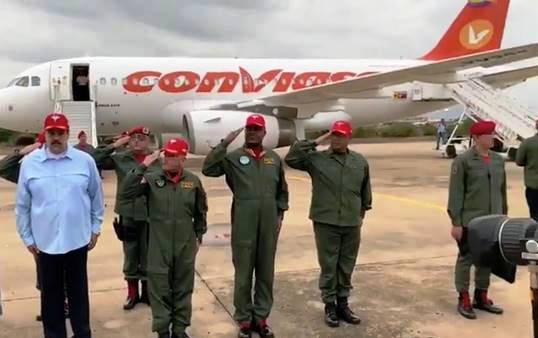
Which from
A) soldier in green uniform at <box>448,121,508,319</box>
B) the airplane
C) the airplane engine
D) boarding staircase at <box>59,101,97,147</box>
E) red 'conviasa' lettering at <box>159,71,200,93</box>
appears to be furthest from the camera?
red 'conviasa' lettering at <box>159,71,200,93</box>

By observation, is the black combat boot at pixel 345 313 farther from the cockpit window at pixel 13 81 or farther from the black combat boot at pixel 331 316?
the cockpit window at pixel 13 81

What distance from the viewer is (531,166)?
22.2ft

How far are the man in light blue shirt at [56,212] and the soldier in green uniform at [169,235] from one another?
36cm

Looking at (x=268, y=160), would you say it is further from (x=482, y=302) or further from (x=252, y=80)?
(x=252, y=80)

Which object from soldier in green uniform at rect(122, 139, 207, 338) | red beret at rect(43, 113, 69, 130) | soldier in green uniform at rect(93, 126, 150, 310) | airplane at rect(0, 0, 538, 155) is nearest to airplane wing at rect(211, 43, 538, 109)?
airplane at rect(0, 0, 538, 155)

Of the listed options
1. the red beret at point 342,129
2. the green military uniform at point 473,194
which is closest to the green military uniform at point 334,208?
the red beret at point 342,129

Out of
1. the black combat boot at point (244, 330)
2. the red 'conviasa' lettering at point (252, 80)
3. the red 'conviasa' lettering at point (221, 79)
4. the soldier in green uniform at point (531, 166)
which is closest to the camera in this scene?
the black combat boot at point (244, 330)

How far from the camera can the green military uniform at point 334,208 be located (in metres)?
4.54

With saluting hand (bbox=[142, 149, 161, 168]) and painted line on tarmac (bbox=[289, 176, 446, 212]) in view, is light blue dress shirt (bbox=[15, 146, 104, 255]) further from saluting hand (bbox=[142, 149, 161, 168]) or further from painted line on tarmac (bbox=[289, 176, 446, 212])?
painted line on tarmac (bbox=[289, 176, 446, 212])

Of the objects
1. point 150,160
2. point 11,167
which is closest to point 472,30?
point 150,160

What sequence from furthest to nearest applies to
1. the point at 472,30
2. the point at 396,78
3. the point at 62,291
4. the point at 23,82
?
the point at 472,30 < the point at 23,82 < the point at 396,78 < the point at 62,291

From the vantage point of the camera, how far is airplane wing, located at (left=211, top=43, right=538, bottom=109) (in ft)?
47.2

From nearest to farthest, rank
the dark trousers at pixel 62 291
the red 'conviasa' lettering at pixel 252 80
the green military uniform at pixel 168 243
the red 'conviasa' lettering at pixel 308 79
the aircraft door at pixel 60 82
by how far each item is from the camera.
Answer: the dark trousers at pixel 62 291, the green military uniform at pixel 168 243, the aircraft door at pixel 60 82, the red 'conviasa' lettering at pixel 252 80, the red 'conviasa' lettering at pixel 308 79

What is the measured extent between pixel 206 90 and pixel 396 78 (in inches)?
220
